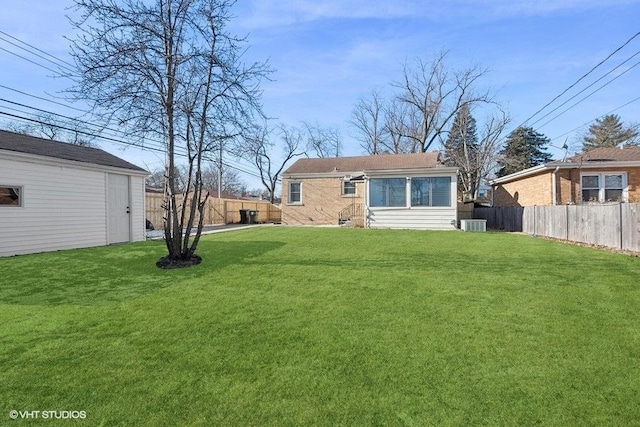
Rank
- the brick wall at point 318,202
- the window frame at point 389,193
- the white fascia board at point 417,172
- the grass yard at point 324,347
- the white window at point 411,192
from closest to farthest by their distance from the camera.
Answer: the grass yard at point 324,347 → the white fascia board at point 417,172 → the white window at point 411,192 → the window frame at point 389,193 → the brick wall at point 318,202

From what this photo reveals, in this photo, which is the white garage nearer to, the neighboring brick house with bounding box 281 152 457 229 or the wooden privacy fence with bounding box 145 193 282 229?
the wooden privacy fence with bounding box 145 193 282 229

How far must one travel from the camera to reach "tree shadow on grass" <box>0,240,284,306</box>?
16.4ft

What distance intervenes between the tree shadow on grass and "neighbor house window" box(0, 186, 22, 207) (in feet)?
4.57

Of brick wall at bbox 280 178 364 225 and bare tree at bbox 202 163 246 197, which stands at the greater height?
bare tree at bbox 202 163 246 197

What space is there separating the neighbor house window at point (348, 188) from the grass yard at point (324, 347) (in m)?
15.0

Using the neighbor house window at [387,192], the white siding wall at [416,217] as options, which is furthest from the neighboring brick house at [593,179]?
the neighbor house window at [387,192]

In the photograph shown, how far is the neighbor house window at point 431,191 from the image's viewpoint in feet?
54.0

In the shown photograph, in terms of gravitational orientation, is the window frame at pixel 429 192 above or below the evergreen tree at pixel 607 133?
below

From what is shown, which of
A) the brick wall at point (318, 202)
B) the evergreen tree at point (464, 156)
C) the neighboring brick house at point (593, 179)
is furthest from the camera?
the evergreen tree at point (464, 156)

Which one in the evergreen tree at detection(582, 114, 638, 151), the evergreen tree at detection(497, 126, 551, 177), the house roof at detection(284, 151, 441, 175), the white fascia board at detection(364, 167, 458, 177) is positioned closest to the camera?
the white fascia board at detection(364, 167, 458, 177)

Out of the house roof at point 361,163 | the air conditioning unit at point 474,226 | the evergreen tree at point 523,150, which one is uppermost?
the evergreen tree at point 523,150

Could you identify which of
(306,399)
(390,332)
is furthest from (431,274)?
(306,399)

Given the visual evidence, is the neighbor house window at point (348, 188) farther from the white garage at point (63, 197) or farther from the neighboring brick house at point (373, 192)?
the white garage at point (63, 197)

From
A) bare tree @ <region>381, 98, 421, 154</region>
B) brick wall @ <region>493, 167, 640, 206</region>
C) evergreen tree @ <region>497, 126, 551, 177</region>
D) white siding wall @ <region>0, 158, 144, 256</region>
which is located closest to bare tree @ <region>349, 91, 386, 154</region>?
bare tree @ <region>381, 98, 421, 154</region>
